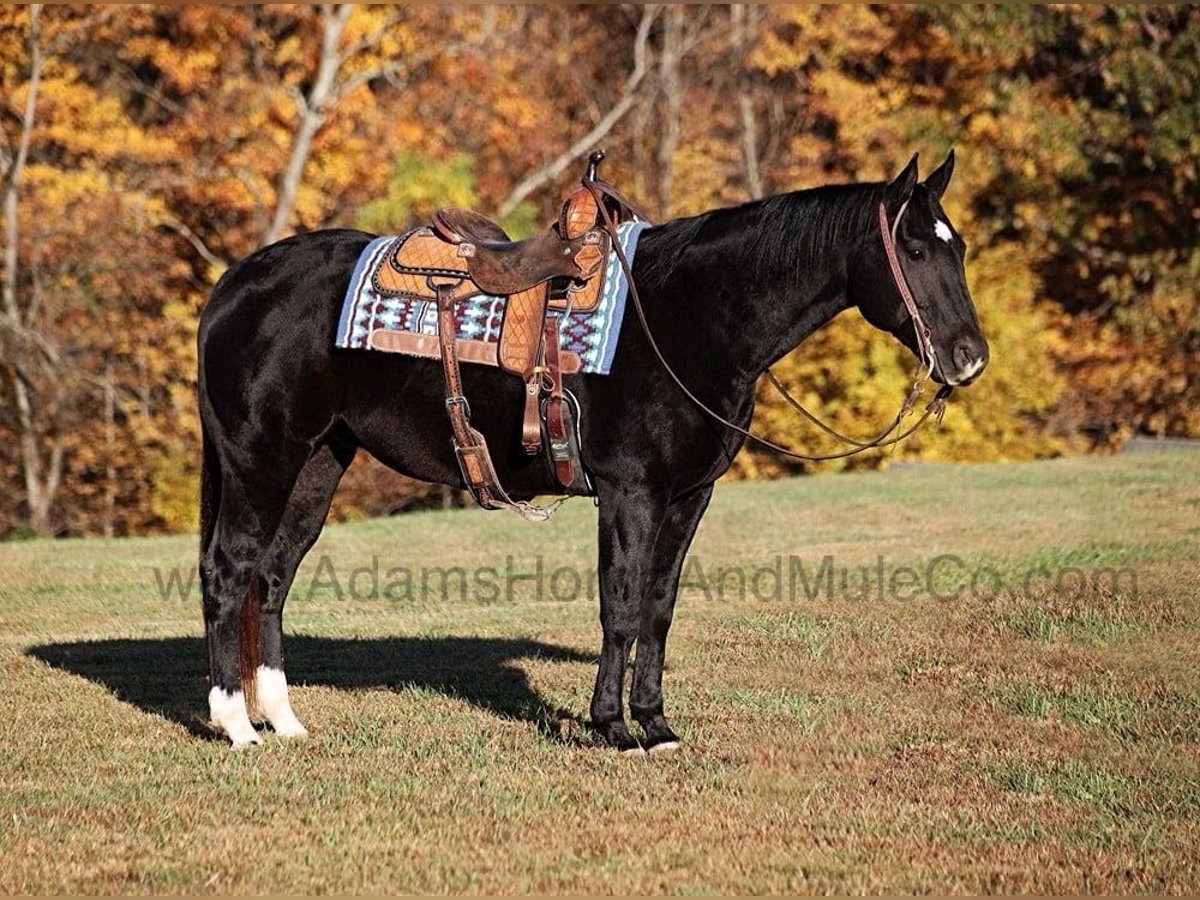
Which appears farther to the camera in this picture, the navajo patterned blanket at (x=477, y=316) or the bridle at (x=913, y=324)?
the navajo patterned blanket at (x=477, y=316)

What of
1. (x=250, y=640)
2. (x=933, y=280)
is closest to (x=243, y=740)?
(x=250, y=640)

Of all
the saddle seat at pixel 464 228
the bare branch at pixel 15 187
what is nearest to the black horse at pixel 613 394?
the saddle seat at pixel 464 228

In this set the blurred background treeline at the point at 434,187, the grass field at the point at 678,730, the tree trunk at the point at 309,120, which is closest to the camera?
the grass field at the point at 678,730

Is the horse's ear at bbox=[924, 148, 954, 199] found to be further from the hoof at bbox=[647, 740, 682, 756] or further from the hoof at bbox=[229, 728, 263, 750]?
the hoof at bbox=[229, 728, 263, 750]

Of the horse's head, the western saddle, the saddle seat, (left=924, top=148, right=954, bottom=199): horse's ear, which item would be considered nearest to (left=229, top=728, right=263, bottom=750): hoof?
the western saddle

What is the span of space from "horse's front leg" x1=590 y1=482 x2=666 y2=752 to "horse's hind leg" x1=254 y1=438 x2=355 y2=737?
143 centimetres

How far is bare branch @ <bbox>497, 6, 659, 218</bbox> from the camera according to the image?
30.0 metres

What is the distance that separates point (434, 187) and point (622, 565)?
69.0 ft

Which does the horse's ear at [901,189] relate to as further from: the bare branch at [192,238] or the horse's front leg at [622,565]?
the bare branch at [192,238]

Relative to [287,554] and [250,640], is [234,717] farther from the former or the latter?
[287,554]

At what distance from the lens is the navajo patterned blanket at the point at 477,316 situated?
6.49 m

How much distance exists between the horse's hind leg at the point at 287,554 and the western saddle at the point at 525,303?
809 mm

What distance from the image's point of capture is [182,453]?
78.8 feet

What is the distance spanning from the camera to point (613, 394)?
255 inches
